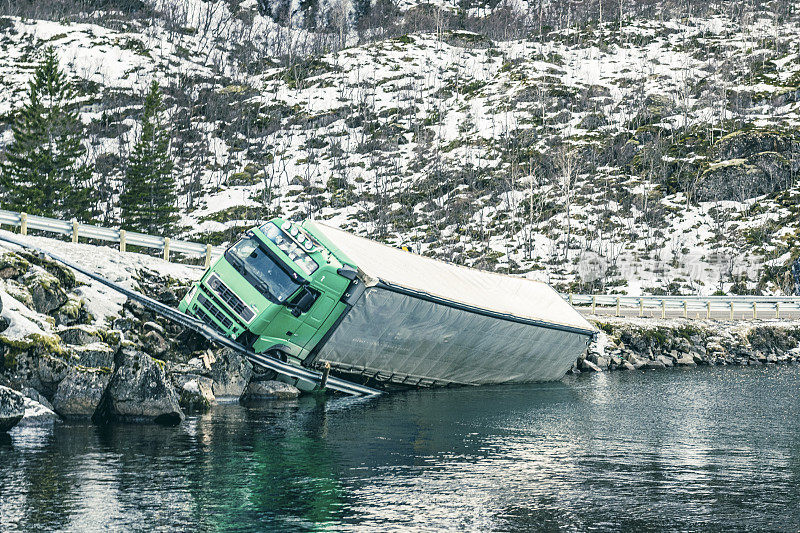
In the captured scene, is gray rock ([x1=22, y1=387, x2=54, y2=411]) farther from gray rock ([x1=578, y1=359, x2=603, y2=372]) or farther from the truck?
gray rock ([x1=578, y1=359, x2=603, y2=372])

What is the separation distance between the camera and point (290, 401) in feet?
88.9

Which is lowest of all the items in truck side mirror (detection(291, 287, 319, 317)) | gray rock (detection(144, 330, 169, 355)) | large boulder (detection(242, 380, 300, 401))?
large boulder (detection(242, 380, 300, 401))

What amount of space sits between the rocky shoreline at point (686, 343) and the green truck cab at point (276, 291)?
879 inches

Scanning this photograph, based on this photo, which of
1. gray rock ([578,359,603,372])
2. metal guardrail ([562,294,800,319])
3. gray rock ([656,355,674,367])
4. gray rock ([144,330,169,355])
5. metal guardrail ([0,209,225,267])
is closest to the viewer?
gray rock ([144,330,169,355])

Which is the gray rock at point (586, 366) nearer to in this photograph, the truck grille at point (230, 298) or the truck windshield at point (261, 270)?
the truck windshield at point (261, 270)

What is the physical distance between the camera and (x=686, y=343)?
164 ft

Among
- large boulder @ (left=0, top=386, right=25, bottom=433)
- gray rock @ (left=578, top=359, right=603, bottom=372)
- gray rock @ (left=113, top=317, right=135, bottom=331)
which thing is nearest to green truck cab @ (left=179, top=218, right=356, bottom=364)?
gray rock @ (left=113, top=317, right=135, bottom=331)

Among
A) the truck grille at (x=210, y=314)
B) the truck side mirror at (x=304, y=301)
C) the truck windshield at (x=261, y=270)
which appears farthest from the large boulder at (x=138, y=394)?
the truck side mirror at (x=304, y=301)

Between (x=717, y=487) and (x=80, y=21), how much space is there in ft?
570

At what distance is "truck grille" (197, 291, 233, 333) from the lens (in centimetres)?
2606

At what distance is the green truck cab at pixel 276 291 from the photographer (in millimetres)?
25328

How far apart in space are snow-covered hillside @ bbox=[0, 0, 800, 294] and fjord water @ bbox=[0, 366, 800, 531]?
56.8 metres

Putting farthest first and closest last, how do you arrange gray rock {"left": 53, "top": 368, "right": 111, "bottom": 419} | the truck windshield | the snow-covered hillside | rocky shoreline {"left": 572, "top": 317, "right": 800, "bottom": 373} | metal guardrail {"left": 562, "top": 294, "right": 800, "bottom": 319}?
the snow-covered hillside < metal guardrail {"left": 562, "top": 294, "right": 800, "bottom": 319} < rocky shoreline {"left": 572, "top": 317, "right": 800, "bottom": 373} < the truck windshield < gray rock {"left": 53, "top": 368, "right": 111, "bottom": 419}

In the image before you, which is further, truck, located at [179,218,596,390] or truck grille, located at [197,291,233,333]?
truck grille, located at [197,291,233,333]
